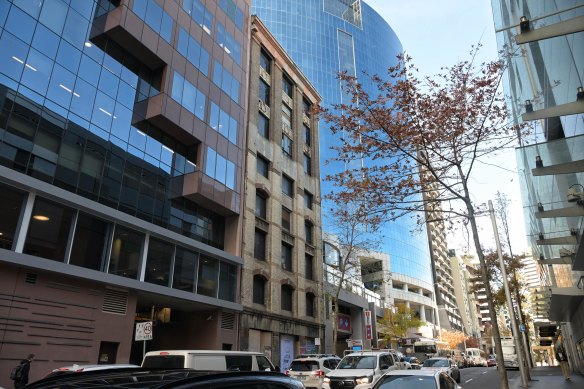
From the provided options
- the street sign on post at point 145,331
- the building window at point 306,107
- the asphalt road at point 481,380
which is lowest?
the asphalt road at point 481,380

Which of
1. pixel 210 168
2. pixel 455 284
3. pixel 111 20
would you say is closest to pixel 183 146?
pixel 210 168

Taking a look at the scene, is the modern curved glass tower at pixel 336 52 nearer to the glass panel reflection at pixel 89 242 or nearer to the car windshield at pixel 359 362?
the glass panel reflection at pixel 89 242

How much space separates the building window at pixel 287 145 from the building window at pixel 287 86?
478 cm

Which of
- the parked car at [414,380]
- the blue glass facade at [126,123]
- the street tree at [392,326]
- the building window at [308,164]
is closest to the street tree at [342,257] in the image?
the building window at [308,164]

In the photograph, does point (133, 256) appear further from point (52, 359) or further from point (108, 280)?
point (52, 359)

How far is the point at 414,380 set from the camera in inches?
391

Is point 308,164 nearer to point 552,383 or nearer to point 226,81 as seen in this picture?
point 226,81

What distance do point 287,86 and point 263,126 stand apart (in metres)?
7.47

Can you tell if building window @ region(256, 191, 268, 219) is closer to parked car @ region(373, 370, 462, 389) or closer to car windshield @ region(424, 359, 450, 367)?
car windshield @ region(424, 359, 450, 367)

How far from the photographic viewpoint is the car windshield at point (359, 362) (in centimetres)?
1674

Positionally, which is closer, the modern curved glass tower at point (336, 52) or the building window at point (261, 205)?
the building window at point (261, 205)

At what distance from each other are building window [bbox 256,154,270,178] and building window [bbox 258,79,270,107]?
5.25 metres

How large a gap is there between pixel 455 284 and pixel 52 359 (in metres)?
139

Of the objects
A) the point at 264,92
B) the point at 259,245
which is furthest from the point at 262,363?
the point at 264,92
